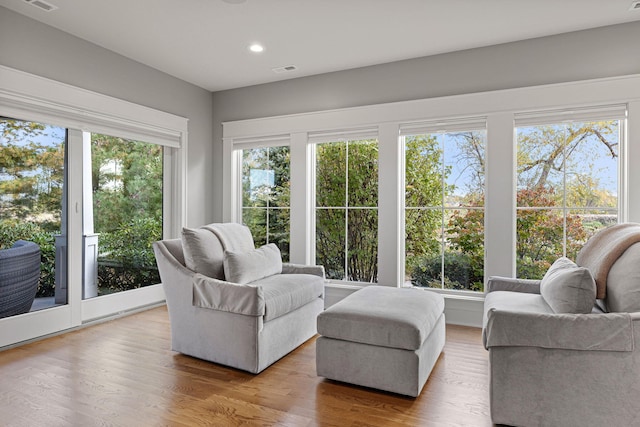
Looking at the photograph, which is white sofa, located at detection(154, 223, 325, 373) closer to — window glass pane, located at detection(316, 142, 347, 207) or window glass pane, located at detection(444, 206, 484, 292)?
window glass pane, located at detection(316, 142, 347, 207)

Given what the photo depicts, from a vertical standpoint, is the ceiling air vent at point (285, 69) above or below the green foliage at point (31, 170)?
above

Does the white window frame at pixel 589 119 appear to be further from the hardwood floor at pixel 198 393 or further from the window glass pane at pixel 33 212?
the window glass pane at pixel 33 212

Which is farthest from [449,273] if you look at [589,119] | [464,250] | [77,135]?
[77,135]

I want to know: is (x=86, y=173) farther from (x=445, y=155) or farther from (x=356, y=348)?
(x=445, y=155)

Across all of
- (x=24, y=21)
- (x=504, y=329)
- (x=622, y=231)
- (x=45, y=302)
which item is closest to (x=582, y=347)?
(x=504, y=329)

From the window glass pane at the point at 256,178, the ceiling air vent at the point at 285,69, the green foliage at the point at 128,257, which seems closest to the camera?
the green foliage at the point at 128,257

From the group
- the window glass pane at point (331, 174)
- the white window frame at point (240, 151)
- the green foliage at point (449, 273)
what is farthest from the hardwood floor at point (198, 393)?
the white window frame at point (240, 151)

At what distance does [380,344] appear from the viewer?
7.36ft

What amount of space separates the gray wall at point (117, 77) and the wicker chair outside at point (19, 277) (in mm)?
1452

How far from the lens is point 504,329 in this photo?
1.84 metres

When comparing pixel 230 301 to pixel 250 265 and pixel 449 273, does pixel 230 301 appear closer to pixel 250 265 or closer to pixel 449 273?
pixel 250 265

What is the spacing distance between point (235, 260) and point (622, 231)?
8.38 ft

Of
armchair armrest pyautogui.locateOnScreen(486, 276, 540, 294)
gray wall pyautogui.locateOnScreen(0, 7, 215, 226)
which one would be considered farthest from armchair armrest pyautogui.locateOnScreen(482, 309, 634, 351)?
gray wall pyautogui.locateOnScreen(0, 7, 215, 226)

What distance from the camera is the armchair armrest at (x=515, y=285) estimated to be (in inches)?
110
